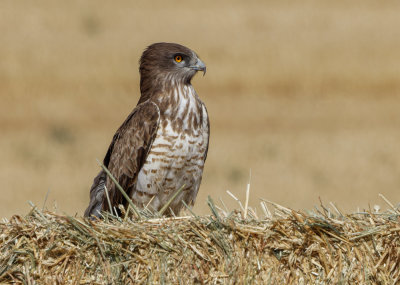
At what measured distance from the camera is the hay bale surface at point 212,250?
15.2ft

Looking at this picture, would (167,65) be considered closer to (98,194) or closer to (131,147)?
(131,147)

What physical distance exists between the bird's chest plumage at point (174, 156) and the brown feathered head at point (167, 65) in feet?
1.08

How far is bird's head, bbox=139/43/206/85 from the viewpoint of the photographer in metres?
6.77

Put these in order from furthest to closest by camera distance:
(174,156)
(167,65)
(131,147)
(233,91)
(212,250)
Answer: (233,91) < (167,65) < (131,147) < (174,156) < (212,250)

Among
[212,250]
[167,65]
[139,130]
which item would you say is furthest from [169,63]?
[212,250]

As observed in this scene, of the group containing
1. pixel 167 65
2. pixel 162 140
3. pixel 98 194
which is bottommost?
pixel 98 194

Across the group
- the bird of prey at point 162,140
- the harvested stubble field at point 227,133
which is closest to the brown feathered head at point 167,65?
the bird of prey at point 162,140

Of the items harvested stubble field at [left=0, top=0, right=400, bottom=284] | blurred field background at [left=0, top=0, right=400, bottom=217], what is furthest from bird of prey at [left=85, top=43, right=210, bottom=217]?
blurred field background at [left=0, top=0, right=400, bottom=217]

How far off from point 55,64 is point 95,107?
1.89 metres

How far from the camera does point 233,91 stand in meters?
17.7

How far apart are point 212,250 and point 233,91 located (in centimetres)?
1308

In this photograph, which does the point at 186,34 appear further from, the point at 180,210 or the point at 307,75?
the point at 180,210

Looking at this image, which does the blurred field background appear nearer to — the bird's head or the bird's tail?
the bird's tail

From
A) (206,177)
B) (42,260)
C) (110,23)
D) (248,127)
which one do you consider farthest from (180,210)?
(110,23)
